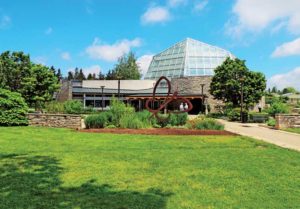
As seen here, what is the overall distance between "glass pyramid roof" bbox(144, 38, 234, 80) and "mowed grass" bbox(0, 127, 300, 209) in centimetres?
4205

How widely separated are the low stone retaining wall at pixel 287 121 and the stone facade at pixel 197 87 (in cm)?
2124

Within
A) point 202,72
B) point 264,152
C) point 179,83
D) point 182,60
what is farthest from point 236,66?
point 264,152

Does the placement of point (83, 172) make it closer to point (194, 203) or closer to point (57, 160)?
point (57, 160)

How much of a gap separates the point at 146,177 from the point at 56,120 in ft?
38.9

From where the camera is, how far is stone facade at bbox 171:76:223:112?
134 ft

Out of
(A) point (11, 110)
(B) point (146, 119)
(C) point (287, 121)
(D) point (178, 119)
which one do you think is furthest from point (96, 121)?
Answer: (C) point (287, 121)

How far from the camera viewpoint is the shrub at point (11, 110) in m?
16.3

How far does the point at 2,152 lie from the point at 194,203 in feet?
18.9

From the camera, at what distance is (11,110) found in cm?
1655

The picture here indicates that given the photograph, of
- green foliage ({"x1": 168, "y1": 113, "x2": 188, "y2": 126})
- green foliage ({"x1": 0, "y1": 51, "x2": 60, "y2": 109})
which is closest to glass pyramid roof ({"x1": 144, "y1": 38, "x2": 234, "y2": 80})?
green foliage ({"x1": 0, "y1": 51, "x2": 60, "y2": 109})

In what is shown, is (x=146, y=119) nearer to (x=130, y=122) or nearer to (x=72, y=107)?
(x=130, y=122)

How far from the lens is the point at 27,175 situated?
581 centimetres

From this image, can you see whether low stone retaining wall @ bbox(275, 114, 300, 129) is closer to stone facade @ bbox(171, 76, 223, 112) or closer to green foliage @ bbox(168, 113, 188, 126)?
green foliage @ bbox(168, 113, 188, 126)

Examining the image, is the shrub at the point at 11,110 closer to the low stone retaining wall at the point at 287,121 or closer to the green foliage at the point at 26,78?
the green foliage at the point at 26,78
